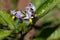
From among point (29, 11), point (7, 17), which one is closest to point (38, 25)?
point (29, 11)

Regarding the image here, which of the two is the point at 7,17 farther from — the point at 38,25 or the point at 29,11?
the point at 38,25

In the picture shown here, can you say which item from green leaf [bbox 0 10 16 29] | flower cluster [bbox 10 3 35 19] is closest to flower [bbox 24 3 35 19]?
flower cluster [bbox 10 3 35 19]

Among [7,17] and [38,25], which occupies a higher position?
[38,25]

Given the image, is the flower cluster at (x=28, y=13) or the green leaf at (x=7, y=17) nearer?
the green leaf at (x=7, y=17)

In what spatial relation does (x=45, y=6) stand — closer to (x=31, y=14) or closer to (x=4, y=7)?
(x=31, y=14)

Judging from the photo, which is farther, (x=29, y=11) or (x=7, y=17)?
(x=29, y=11)

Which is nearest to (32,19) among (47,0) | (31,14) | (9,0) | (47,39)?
(31,14)

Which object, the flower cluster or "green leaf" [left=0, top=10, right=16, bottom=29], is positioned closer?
"green leaf" [left=0, top=10, right=16, bottom=29]

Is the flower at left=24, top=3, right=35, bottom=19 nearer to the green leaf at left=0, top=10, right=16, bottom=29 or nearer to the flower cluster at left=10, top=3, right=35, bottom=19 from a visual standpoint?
the flower cluster at left=10, top=3, right=35, bottom=19

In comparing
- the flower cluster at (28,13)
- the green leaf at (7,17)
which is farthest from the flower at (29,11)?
the green leaf at (7,17)

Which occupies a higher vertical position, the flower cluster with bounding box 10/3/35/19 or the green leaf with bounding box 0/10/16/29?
the flower cluster with bounding box 10/3/35/19

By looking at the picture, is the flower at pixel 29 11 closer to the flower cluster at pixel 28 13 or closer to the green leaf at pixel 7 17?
the flower cluster at pixel 28 13
